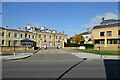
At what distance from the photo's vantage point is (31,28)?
63031mm

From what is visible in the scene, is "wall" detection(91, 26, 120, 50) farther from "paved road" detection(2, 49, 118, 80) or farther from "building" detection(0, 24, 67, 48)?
"paved road" detection(2, 49, 118, 80)

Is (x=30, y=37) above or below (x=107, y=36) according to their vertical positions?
above

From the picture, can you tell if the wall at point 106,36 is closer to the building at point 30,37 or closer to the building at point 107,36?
the building at point 107,36

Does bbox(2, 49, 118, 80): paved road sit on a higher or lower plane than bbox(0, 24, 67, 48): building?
lower

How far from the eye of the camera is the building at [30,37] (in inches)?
1824

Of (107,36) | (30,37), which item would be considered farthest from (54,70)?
(30,37)

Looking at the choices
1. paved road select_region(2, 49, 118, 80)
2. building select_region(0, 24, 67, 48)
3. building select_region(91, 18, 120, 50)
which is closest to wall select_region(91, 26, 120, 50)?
building select_region(91, 18, 120, 50)

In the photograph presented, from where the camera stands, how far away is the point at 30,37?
58062 millimetres

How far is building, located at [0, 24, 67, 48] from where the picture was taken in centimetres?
4633

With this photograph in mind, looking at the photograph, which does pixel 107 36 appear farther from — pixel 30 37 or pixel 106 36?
pixel 30 37

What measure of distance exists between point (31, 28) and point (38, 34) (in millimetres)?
4648

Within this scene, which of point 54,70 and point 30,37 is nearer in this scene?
point 54,70

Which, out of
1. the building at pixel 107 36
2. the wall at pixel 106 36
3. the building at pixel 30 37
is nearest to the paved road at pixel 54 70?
the wall at pixel 106 36

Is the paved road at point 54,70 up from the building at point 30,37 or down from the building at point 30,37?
down
